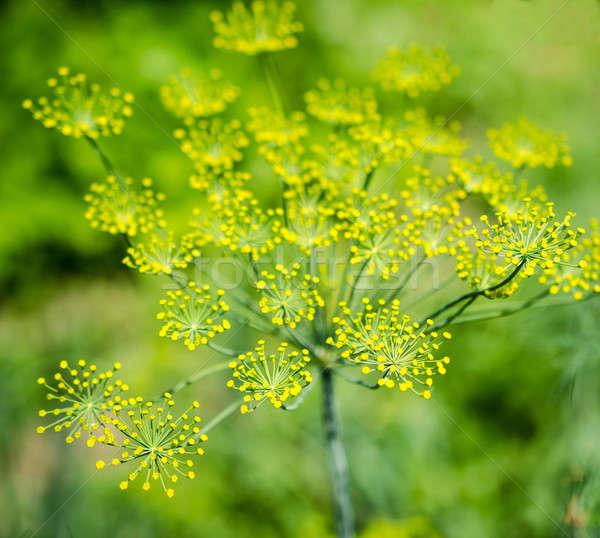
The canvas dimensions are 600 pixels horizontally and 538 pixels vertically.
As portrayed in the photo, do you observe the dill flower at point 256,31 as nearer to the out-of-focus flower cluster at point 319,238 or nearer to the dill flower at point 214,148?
the out-of-focus flower cluster at point 319,238

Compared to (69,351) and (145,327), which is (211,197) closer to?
(69,351)

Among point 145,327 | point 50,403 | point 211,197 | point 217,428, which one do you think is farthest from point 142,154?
point 211,197

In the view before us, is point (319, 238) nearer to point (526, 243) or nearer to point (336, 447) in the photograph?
point (526, 243)

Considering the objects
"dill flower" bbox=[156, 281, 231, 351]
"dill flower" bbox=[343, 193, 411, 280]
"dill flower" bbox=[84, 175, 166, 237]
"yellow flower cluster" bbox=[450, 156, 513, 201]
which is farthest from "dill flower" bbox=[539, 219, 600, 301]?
"dill flower" bbox=[84, 175, 166, 237]

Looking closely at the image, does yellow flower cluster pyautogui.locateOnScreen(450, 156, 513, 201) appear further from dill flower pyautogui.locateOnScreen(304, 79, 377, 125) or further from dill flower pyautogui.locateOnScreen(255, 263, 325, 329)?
dill flower pyautogui.locateOnScreen(255, 263, 325, 329)

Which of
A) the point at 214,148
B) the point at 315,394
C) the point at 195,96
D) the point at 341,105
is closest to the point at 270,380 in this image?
the point at 214,148

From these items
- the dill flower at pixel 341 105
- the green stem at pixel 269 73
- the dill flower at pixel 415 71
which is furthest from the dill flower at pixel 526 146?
the green stem at pixel 269 73
